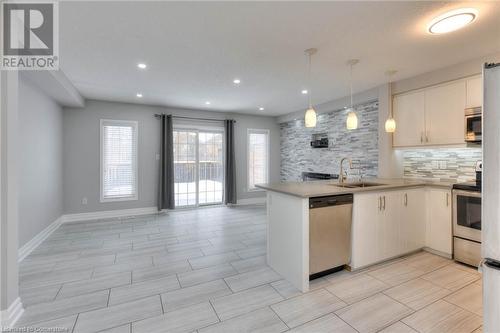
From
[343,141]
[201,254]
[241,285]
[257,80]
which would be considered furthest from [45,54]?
[343,141]

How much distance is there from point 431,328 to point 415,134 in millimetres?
2842

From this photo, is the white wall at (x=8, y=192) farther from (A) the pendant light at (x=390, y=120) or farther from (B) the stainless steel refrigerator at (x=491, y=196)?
(A) the pendant light at (x=390, y=120)

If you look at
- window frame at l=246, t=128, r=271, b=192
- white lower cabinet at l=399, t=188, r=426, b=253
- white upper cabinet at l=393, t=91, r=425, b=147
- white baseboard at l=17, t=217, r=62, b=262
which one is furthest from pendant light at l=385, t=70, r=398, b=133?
white baseboard at l=17, t=217, r=62, b=262

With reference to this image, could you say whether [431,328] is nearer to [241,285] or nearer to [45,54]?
[241,285]

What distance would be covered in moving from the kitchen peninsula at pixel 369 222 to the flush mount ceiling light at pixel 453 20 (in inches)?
68.3

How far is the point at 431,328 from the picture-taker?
1805mm

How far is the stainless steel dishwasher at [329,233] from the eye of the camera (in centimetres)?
242

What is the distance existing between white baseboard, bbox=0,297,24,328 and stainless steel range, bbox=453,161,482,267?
185 inches

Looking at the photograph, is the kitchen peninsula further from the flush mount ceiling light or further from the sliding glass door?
the sliding glass door

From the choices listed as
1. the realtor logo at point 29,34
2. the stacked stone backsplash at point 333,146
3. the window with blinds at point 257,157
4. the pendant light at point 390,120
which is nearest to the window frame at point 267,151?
the window with blinds at point 257,157

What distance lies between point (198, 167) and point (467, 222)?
212 inches

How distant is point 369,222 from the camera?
2.78 metres

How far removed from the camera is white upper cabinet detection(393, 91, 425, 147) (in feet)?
11.8

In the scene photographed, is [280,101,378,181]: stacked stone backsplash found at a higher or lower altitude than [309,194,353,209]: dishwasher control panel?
higher
